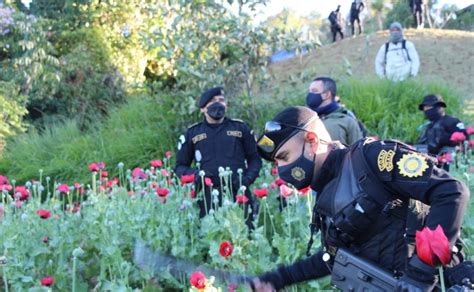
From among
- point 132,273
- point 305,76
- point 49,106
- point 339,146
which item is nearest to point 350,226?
point 339,146

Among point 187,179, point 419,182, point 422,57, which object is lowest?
point 422,57

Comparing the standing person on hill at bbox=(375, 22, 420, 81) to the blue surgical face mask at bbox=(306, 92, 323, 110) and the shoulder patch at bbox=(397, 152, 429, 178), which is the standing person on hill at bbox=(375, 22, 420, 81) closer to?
the blue surgical face mask at bbox=(306, 92, 323, 110)

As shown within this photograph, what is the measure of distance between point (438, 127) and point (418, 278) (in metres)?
5.01

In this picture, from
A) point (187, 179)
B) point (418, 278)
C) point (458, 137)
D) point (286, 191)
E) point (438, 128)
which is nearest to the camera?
point (418, 278)

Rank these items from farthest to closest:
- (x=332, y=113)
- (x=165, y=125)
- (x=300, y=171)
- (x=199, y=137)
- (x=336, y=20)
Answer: (x=336, y=20) < (x=165, y=125) < (x=199, y=137) < (x=332, y=113) < (x=300, y=171)

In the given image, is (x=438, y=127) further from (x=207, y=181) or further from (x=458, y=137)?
(x=207, y=181)

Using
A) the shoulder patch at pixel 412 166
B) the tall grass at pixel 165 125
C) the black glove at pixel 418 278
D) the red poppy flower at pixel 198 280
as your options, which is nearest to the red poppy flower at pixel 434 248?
the black glove at pixel 418 278

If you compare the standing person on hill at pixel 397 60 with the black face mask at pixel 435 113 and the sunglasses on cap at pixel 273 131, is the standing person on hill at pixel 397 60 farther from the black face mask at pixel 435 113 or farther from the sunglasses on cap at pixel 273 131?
the sunglasses on cap at pixel 273 131

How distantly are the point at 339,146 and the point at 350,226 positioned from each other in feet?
1.13

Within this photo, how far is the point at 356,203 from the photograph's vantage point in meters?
2.36

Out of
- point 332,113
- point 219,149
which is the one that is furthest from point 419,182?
point 219,149

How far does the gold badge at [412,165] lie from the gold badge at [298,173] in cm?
40

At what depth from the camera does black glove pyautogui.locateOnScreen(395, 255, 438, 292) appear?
2.12 metres

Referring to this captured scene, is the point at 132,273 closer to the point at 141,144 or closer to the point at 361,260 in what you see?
the point at 361,260
